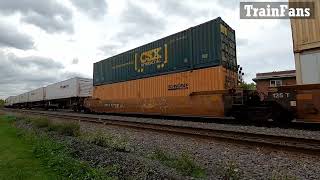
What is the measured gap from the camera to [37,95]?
160 ft

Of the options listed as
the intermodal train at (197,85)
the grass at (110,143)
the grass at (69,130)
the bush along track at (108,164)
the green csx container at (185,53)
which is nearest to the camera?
the bush along track at (108,164)

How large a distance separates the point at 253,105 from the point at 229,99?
1143mm

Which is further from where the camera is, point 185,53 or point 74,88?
point 74,88

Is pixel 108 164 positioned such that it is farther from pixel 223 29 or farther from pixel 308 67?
pixel 223 29

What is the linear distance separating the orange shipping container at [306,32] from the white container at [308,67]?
221 millimetres

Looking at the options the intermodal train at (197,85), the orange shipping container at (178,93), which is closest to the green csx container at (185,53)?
the intermodal train at (197,85)

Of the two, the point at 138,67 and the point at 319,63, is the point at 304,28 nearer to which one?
the point at 319,63

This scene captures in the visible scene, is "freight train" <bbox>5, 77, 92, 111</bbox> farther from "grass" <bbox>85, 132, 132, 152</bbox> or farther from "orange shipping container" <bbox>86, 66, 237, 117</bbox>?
"grass" <bbox>85, 132, 132, 152</bbox>

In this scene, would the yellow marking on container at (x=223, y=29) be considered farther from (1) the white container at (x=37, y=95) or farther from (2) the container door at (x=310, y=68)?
(1) the white container at (x=37, y=95)

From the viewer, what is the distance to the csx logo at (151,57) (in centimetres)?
1794

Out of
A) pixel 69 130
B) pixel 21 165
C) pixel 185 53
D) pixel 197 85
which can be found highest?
pixel 185 53

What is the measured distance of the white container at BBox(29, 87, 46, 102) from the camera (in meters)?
45.6

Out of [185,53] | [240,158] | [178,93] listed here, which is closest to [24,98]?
[178,93]

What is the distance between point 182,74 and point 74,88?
1935cm
